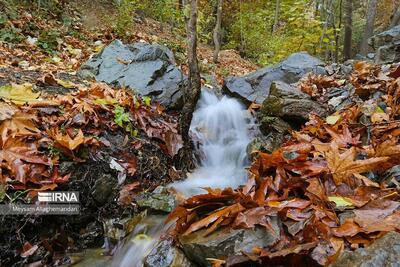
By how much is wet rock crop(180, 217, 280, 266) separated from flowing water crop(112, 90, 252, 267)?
89 cm

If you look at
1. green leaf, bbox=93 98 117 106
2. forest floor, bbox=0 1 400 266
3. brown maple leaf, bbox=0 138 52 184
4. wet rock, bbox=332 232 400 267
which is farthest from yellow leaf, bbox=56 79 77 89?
wet rock, bbox=332 232 400 267

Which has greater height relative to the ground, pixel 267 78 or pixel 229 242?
pixel 267 78

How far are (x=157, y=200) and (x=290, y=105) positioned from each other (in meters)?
2.56

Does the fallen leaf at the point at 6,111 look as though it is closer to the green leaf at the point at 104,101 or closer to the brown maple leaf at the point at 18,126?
the brown maple leaf at the point at 18,126

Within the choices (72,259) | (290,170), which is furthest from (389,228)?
(72,259)

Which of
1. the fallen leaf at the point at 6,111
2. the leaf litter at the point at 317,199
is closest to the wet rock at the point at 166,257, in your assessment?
the leaf litter at the point at 317,199

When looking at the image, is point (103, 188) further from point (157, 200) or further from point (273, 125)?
point (273, 125)

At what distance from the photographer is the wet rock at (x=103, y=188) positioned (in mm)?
3559

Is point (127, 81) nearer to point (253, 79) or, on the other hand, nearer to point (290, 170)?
point (253, 79)

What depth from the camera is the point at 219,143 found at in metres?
5.71

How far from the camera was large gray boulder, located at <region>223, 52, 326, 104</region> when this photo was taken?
6.95 meters

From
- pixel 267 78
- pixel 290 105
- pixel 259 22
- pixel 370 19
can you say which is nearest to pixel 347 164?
pixel 290 105

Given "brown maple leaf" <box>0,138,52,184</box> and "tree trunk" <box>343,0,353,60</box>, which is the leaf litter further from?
"tree trunk" <box>343,0,353,60</box>

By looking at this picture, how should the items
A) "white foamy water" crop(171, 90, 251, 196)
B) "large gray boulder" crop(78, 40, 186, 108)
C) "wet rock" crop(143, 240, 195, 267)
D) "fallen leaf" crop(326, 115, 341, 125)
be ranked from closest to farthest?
"wet rock" crop(143, 240, 195, 267), "fallen leaf" crop(326, 115, 341, 125), "white foamy water" crop(171, 90, 251, 196), "large gray boulder" crop(78, 40, 186, 108)
